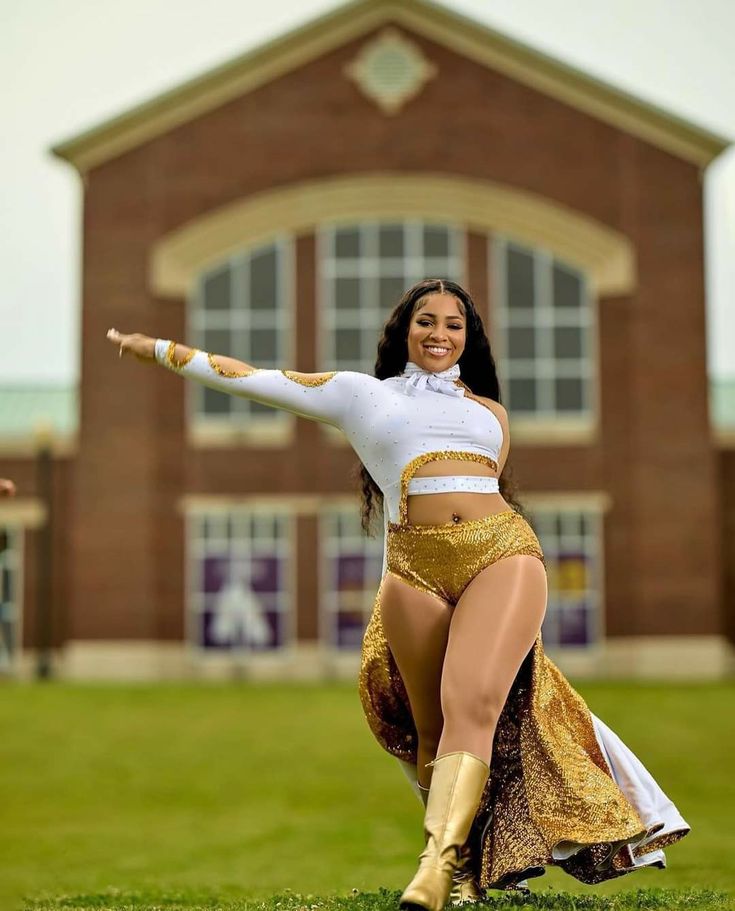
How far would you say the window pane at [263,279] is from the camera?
97.9ft

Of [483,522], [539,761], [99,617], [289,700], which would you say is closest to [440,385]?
[483,522]

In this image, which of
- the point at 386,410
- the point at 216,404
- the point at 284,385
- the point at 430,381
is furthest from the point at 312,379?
the point at 216,404

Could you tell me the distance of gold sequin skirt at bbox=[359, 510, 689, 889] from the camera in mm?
5793

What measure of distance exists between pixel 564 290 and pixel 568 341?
2.84 feet

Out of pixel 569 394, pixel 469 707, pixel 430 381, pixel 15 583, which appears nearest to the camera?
pixel 469 707

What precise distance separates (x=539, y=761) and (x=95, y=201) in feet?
82.7

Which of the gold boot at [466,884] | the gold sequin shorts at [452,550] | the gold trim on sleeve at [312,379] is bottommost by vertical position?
the gold boot at [466,884]

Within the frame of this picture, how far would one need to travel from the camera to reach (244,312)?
2984cm

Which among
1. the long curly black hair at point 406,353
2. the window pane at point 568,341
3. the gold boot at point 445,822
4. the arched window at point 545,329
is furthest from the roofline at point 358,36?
the gold boot at point 445,822

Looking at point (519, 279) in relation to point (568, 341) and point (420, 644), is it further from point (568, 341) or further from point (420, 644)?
point (420, 644)

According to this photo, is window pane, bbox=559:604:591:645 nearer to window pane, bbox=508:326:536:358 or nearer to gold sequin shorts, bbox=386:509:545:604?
window pane, bbox=508:326:536:358

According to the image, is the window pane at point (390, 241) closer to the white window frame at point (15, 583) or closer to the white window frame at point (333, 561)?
the white window frame at point (333, 561)

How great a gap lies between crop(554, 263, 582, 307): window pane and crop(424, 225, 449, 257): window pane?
1.92 m

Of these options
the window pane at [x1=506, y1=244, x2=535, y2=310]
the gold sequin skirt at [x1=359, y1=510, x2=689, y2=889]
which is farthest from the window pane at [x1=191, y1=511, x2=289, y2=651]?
the gold sequin skirt at [x1=359, y1=510, x2=689, y2=889]
